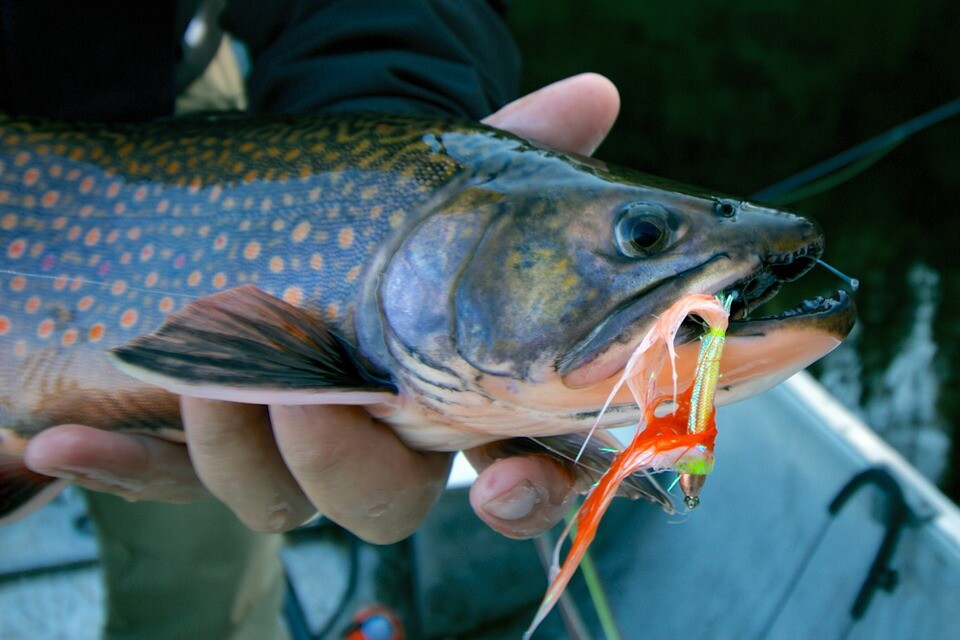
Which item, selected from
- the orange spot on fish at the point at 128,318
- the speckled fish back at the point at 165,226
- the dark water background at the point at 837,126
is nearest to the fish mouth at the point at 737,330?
the speckled fish back at the point at 165,226

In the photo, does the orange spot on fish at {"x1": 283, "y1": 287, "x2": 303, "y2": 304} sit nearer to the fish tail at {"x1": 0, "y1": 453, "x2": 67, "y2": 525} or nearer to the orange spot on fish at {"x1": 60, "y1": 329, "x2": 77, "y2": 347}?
the orange spot on fish at {"x1": 60, "y1": 329, "x2": 77, "y2": 347}

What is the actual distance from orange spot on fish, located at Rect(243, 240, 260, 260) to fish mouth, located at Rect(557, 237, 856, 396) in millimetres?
640

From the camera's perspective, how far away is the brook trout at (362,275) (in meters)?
1.29

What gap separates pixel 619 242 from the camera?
1327mm

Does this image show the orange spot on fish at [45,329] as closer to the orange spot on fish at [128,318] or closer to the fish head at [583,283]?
the orange spot on fish at [128,318]

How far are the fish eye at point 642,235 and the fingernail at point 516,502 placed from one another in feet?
1.62

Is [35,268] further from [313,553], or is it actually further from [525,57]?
[525,57]

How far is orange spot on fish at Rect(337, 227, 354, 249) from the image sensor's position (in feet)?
4.95

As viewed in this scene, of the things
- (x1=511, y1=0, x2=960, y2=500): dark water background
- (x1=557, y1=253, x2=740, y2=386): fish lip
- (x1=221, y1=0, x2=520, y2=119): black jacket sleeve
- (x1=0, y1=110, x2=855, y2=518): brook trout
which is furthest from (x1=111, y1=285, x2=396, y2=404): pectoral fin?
(x1=511, y1=0, x2=960, y2=500): dark water background

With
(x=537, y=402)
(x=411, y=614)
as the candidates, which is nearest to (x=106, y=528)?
(x=411, y=614)

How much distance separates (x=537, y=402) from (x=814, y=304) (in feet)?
1.53

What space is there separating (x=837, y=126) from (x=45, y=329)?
900 cm

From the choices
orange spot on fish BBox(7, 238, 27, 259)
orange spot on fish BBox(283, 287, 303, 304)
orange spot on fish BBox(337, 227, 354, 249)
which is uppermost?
orange spot on fish BBox(337, 227, 354, 249)

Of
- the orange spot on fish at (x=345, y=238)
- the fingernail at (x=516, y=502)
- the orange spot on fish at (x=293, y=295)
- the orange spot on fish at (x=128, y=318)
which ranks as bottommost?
the fingernail at (x=516, y=502)
